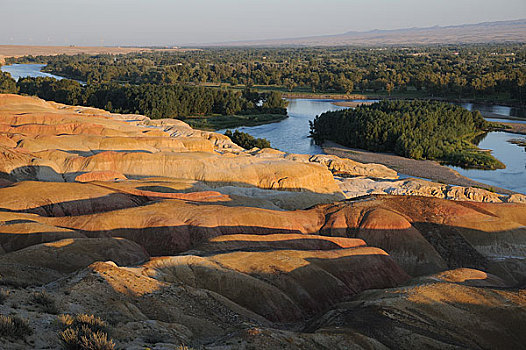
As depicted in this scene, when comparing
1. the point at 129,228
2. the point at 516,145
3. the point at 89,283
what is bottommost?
the point at 516,145

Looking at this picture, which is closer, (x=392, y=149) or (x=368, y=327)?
(x=368, y=327)

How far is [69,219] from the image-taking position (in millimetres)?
28141

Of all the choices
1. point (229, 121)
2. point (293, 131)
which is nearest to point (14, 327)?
point (293, 131)

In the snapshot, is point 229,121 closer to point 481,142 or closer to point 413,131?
point 413,131

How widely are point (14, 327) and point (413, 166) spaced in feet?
231

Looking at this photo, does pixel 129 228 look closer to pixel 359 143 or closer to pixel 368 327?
pixel 368 327

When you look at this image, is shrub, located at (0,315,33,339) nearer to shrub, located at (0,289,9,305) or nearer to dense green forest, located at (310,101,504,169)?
shrub, located at (0,289,9,305)

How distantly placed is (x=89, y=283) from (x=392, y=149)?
254 ft

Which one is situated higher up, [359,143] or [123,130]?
[123,130]

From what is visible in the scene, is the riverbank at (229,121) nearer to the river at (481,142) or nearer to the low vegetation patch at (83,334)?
the river at (481,142)

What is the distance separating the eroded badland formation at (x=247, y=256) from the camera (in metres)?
14.7

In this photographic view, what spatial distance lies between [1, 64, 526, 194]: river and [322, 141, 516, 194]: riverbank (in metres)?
2.91

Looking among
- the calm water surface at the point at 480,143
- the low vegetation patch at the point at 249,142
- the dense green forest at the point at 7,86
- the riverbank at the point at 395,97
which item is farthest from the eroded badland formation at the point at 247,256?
the riverbank at the point at 395,97

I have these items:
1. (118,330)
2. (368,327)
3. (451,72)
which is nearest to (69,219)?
(118,330)
